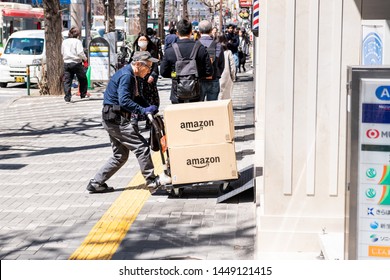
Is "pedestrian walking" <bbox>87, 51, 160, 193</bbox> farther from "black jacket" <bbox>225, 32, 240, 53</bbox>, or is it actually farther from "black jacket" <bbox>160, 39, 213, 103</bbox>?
"black jacket" <bbox>225, 32, 240, 53</bbox>

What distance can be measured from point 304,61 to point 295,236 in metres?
1.44

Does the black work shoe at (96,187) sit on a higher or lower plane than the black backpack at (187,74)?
lower

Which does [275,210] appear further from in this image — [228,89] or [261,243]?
[228,89]

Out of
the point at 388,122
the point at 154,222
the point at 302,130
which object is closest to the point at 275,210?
the point at 302,130

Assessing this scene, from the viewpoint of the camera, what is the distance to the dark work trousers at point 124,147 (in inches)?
369

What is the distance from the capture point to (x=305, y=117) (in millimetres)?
6816

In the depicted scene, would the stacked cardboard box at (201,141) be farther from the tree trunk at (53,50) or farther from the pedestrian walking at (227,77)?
the tree trunk at (53,50)

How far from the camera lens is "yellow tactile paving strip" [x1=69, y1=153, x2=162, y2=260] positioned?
7176 mm

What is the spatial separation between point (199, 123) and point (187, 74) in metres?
2.17

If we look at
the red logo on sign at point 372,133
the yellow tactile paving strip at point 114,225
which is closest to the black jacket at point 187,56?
the yellow tactile paving strip at point 114,225

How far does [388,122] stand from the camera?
4.21m

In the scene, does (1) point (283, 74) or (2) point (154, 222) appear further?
(2) point (154, 222)

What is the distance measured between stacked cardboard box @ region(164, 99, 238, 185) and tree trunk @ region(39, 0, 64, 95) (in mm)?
13959

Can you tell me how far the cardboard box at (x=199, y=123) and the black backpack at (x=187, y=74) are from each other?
1.97 metres
